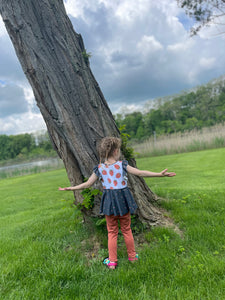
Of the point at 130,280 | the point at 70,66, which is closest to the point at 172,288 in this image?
the point at 130,280

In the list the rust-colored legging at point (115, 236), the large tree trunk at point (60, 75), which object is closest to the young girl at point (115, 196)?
the rust-colored legging at point (115, 236)

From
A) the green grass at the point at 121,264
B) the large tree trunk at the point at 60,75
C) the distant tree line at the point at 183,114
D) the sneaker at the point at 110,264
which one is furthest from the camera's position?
the distant tree line at the point at 183,114

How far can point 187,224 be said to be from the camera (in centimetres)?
282

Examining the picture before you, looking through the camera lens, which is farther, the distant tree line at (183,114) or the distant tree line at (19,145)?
the distant tree line at (19,145)

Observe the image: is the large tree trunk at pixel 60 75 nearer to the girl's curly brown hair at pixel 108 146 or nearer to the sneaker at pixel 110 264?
the girl's curly brown hair at pixel 108 146

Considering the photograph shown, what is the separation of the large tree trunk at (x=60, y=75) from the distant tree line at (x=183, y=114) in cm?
3061

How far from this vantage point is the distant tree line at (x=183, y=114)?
34188mm

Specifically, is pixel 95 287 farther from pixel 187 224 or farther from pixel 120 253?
pixel 187 224

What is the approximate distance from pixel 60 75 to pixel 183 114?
3867 cm

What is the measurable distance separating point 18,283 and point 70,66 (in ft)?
8.54

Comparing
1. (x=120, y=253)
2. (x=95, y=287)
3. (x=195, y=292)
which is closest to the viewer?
(x=195, y=292)

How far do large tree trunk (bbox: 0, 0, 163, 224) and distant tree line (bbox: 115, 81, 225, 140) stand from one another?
3061 cm

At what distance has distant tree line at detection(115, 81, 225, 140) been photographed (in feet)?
112

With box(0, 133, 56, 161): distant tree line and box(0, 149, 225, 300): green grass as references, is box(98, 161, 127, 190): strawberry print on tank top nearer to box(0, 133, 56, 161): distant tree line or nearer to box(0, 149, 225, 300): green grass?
box(0, 149, 225, 300): green grass
